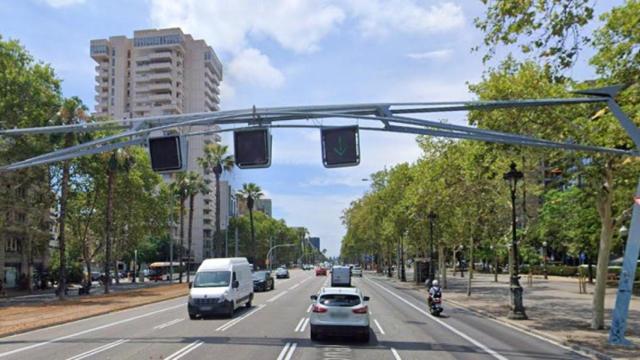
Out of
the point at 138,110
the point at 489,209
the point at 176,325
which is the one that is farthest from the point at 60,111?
the point at 138,110

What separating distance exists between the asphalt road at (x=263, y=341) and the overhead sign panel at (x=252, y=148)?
4849 millimetres

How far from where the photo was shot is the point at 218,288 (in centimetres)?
2502

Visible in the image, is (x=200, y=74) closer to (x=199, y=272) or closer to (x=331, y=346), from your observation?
(x=199, y=272)

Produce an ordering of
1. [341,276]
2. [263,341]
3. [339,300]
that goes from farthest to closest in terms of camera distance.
A: [341,276], [339,300], [263,341]

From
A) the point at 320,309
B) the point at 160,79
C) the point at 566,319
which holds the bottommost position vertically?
the point at 566,319

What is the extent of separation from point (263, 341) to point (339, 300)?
237cm

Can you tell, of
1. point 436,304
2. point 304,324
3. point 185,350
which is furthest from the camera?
point 436,304

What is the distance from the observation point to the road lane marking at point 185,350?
14.2m

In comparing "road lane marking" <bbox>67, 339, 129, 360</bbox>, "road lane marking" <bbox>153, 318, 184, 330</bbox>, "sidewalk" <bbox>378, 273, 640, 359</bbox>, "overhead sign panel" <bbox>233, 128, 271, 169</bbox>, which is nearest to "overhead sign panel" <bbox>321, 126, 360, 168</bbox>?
"overhead sign panel" <bbox>233, 128, 271, 169</bbox>

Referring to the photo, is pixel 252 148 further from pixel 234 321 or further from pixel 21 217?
pixel 21 217

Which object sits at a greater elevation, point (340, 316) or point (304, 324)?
point (340, 316)

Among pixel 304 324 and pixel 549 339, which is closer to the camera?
pixel 549 339

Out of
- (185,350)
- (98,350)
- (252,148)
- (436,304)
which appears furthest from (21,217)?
(185,350)

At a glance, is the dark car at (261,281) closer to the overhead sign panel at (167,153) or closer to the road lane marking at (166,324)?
the road lane marking at (166,324)
